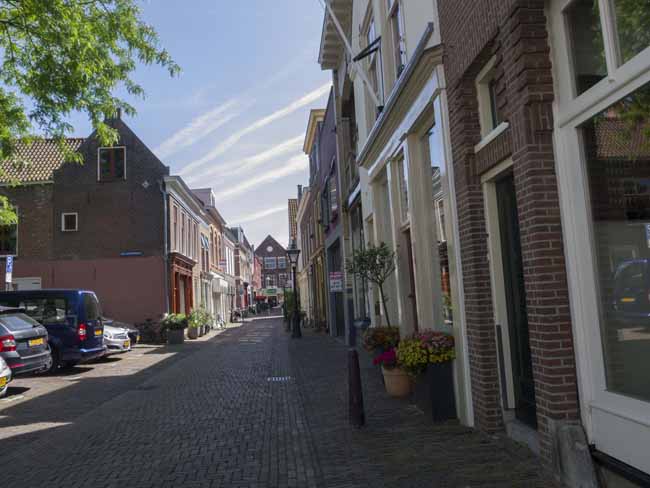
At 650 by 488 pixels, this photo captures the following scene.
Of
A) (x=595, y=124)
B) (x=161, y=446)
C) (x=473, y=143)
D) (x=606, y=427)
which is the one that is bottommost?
(x=161, y=446)

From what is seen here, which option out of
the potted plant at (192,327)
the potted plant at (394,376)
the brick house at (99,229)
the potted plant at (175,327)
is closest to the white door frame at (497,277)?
the potted plant at (394,376)

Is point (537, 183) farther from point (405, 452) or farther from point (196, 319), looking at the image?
point (196, 319)

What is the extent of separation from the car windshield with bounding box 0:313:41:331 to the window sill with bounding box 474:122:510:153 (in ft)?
29.9

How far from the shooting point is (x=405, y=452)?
5211 mm

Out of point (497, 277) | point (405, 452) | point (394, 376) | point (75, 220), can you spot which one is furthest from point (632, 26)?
point (75, 220)

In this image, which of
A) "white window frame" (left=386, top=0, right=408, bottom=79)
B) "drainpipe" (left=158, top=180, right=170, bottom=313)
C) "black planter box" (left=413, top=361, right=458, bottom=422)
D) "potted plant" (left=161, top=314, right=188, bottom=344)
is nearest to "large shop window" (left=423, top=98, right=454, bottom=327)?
"black planter box" (left=413, top=361, right=458, bottom=422)

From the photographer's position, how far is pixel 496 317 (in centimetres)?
568

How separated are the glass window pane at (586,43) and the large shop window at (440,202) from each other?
241cm

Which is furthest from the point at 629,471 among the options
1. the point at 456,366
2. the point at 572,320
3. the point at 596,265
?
the point at 456,366

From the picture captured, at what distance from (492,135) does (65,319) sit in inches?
447

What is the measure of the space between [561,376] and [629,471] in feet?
2.68

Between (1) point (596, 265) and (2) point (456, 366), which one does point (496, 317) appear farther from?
(1) point (596, 265)

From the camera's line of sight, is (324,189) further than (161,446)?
Yes

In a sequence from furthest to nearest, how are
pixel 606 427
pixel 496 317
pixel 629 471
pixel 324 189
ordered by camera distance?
pixel 324 189
pixel 496 317
pixel 606 427
pixel 629 471
